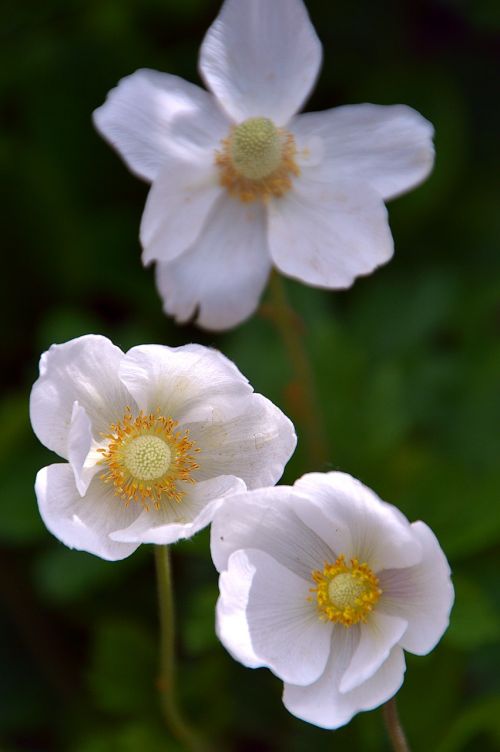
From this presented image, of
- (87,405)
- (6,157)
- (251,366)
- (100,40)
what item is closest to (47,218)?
(6,157)

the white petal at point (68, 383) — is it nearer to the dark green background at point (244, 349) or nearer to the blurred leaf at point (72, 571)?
the dark green background at point (244, 349)

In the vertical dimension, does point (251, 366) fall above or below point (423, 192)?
below

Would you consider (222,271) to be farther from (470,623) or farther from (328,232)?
(470,623)

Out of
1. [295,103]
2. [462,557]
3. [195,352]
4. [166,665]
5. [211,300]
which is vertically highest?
[295,103]

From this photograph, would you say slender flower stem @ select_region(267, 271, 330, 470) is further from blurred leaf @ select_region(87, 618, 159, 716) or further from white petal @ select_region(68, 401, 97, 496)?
white petal @ select_region(68, 401, 97, 496)

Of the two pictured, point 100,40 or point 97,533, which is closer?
point 97,533

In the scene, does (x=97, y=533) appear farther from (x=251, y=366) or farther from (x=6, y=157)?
(x=6, y=157)
